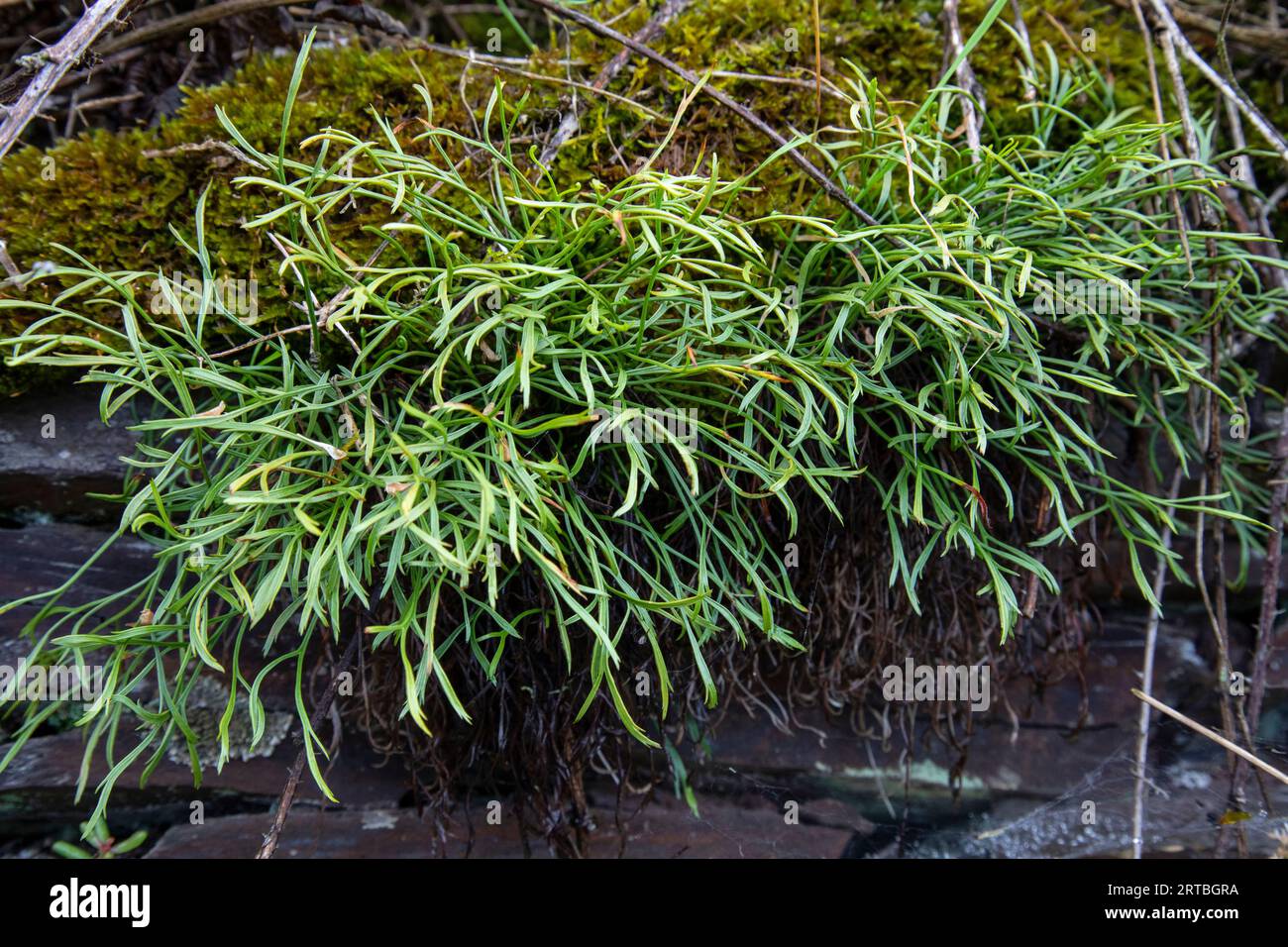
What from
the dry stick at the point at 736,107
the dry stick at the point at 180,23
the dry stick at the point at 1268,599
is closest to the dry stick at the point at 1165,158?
the dry stick at the point at 1268,599

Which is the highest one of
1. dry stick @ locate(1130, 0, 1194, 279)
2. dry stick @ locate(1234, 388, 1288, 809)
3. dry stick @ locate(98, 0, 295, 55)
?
dry stick @ locate(98, 0, 295, 55)

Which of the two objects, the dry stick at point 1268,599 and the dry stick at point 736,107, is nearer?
the dry stick at point 736,107

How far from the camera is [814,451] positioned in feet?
3.79

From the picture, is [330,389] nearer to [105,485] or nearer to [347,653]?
[347,653]

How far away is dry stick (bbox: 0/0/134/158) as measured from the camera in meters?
0.99

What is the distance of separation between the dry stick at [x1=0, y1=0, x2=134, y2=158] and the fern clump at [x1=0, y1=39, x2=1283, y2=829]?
210 mm

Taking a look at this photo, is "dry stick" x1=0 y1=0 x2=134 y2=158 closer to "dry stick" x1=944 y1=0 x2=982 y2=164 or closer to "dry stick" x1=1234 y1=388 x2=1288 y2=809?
"dry stick" x1=944 y1=0 x2=982 y2=164

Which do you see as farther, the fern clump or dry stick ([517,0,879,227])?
dry stick ([517,0,879,227])

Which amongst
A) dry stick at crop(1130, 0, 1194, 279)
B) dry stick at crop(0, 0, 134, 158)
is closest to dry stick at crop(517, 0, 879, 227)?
dry stick at crop(1130, 0, 1194, 279)

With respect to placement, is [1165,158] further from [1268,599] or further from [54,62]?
[54,62]

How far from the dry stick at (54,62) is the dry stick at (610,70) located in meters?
0.58

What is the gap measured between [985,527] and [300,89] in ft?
4.11

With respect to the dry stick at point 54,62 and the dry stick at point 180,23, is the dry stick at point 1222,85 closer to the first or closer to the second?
the dry stick at point 180,23

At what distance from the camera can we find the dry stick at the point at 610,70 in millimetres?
1246
